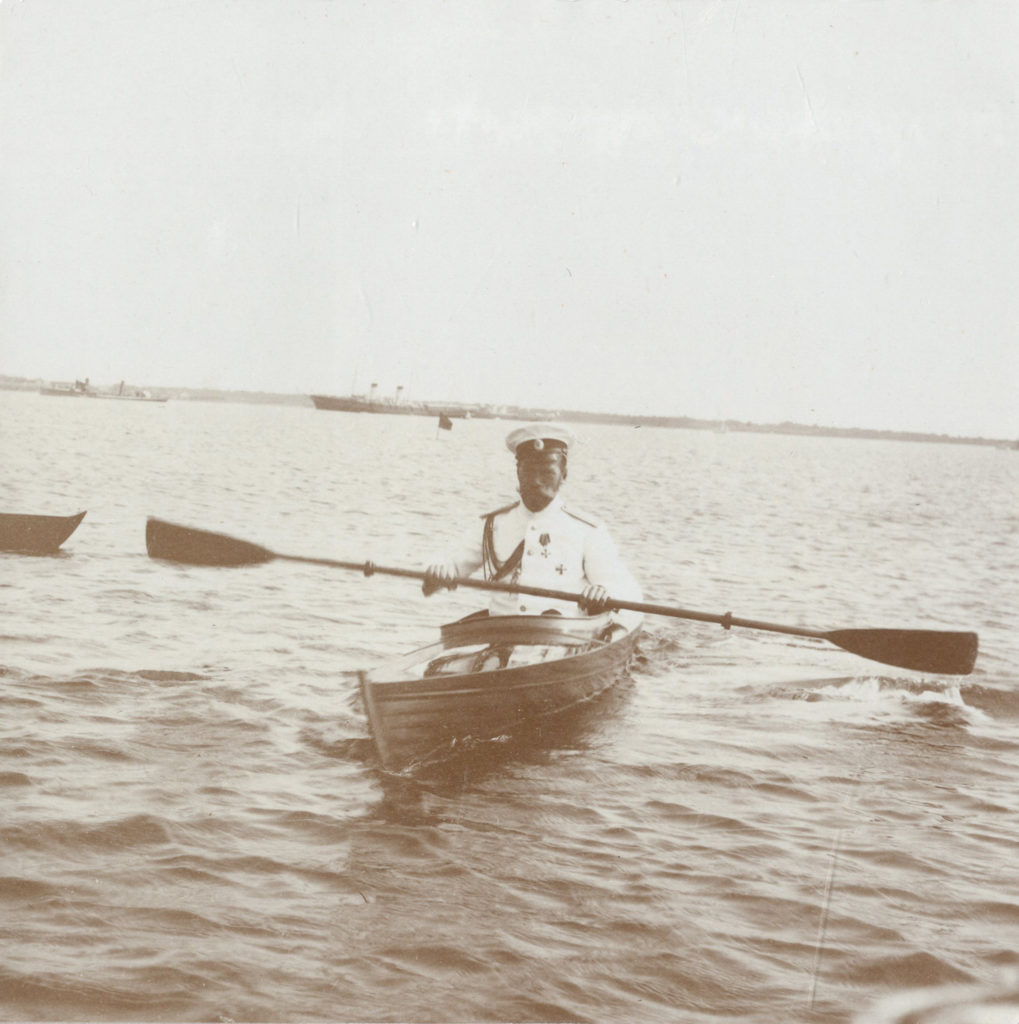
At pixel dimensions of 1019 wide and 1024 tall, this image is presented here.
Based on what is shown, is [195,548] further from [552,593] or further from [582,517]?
[582,517]

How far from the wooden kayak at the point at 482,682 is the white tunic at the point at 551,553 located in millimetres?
344

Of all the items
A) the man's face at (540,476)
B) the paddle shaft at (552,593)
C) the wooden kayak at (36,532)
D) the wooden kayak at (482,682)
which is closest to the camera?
the wooden kayak at (482,682)

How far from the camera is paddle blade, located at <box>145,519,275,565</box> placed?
327 inches

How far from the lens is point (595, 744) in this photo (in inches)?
303

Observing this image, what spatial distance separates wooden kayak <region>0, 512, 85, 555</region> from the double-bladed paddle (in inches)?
254

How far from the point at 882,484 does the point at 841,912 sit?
59.9 meters

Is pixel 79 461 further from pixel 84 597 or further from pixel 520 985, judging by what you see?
pixel 520 985

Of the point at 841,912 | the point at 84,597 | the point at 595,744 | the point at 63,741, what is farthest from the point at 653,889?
the point at 84,597

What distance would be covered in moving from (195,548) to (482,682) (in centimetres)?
296

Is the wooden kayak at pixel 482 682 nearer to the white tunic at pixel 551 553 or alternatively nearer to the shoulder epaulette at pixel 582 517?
the white tunic at pixel 551 553

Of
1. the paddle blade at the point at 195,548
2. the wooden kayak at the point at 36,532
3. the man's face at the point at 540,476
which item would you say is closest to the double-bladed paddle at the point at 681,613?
the paddle blade at the point at 195,548

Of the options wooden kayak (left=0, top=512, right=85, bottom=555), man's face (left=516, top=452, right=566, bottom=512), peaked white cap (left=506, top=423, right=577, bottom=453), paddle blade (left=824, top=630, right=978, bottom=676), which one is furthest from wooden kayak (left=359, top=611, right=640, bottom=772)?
wooden kayak (left=0, top=512, right=85, bottom=555)

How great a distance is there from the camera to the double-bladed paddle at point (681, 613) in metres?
7.79

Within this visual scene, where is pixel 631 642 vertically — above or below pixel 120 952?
above
